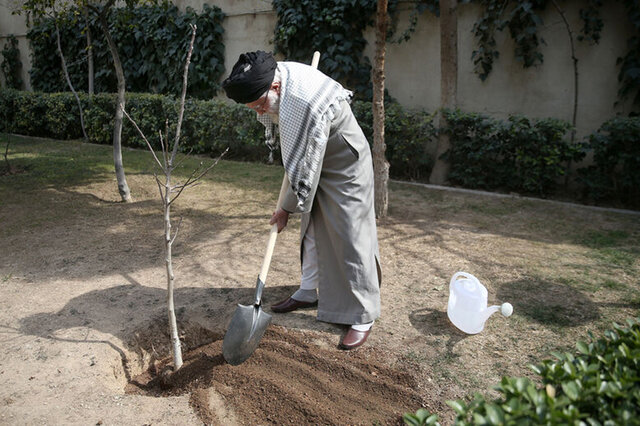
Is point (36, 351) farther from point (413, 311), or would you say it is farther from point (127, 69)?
point (127, 69)

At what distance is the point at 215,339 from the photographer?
10.6 ft

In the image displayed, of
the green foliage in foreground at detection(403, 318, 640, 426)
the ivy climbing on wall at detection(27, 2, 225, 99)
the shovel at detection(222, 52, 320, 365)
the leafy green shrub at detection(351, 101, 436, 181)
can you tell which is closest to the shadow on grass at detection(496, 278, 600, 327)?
the green foliage in foreground at detection(403, 318, 640, 426)

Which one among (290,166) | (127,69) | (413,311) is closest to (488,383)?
(413,311)

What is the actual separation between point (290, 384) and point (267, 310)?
82 centimetres

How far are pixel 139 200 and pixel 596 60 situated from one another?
20.9 feet

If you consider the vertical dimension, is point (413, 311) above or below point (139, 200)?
below

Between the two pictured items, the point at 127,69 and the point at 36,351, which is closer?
the point at 36,351

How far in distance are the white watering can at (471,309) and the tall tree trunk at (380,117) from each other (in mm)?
2292

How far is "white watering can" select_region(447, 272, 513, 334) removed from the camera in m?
3.04

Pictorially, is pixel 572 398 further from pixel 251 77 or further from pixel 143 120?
pixel 143 120

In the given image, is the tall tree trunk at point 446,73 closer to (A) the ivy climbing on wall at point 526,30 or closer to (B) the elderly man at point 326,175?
(A) the ivy climbing on wall at point 526,30

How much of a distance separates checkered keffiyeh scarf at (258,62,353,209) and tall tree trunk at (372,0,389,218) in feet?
7.90

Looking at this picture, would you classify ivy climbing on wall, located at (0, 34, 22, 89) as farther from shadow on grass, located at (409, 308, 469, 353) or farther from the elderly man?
shadow on grass, located at (409, 308, 469, 353)

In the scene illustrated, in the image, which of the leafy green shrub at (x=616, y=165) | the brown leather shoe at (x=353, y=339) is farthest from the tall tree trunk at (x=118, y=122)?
the leafy green shrub at (x=616, y=165)
